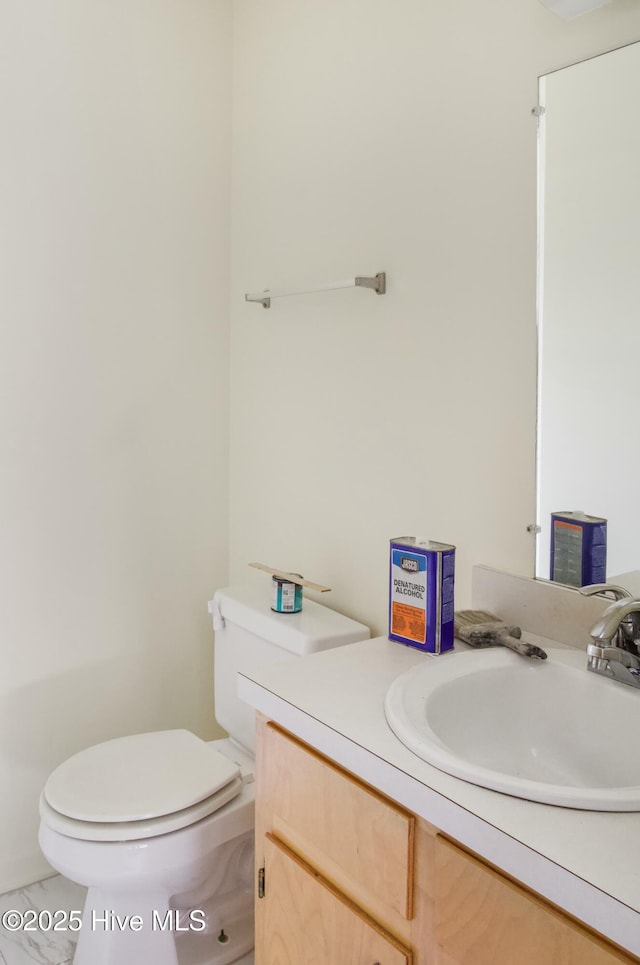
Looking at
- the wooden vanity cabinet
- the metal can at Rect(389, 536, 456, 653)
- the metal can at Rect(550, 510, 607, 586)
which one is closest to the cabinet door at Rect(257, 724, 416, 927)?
the wooden vanity cabinet

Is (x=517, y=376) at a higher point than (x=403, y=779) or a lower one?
higher

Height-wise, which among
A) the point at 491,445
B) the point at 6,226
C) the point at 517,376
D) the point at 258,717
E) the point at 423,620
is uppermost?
the point at 6,226

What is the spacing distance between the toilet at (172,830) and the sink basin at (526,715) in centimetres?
48

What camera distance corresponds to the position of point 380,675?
3.50 feet

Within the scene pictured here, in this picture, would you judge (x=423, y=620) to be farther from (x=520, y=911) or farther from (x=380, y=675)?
(x=520, y=911)

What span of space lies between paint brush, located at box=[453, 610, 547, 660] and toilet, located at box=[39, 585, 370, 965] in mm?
371

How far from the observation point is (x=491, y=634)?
1.15m

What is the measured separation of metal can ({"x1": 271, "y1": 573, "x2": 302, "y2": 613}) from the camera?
1.62 meters

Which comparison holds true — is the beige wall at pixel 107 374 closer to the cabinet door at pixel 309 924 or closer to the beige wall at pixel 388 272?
the beige wall at pixel 388 272

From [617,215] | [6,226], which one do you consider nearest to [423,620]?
[617,215]

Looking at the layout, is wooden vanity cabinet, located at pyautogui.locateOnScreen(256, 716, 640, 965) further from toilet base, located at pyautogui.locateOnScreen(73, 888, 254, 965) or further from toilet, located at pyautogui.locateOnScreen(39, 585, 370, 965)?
toilet base, located at pyautogui.locateOnScreen(73, 888, 254, 965)

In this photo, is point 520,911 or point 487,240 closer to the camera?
point 520,911

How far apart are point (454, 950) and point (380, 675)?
0.39 meters

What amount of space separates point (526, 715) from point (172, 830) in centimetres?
72
